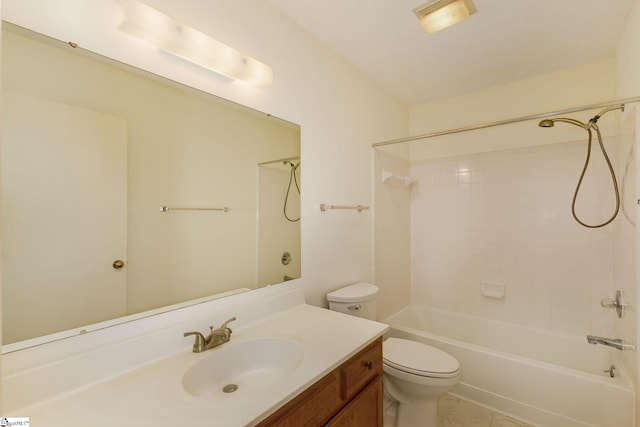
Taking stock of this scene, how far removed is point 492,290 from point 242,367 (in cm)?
225

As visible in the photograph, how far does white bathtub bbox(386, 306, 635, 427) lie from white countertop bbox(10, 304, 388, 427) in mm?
1279

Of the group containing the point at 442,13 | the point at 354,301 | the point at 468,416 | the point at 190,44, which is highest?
the point at 442,13

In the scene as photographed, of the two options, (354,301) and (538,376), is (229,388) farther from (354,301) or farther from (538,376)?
(538,376)

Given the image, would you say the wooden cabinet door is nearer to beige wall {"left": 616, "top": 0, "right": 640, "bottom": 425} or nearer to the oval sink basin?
the oval sink basin

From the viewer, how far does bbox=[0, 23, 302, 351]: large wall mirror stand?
799 millimetres

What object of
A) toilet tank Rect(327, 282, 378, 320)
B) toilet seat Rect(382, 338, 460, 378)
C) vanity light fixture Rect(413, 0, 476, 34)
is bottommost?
toilet seat Rect(382, 338, 460, 378)

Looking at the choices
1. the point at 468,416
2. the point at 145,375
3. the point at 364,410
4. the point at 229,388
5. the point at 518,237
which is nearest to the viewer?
the point at 145,375

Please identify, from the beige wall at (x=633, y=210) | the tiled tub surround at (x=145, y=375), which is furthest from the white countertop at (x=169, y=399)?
the beige wall at (x=633, y=210)

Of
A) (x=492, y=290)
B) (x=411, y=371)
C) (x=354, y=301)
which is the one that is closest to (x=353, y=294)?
Answer: (x=354, y=301)

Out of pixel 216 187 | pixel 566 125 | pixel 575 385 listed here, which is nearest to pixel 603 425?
pixel 575 385

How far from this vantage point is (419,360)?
1645mm

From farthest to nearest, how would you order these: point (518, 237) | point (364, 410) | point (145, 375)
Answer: point (518, 237)
point (364, 410)
point (145, 375)

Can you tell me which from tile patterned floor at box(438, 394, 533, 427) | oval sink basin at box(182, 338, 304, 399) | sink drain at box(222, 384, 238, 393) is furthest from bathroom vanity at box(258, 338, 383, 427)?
tile patterned floor at box(438, 394, 533, 427)

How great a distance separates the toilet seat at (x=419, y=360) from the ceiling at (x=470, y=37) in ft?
6.53
